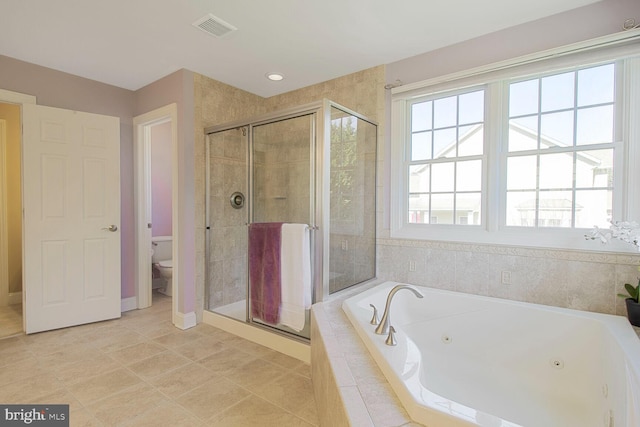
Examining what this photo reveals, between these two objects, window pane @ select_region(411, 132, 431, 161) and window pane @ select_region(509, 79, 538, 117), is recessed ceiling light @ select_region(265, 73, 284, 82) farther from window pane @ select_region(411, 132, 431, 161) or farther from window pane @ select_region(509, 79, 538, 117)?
window pane @ select_region(509, 79, 538, 117)

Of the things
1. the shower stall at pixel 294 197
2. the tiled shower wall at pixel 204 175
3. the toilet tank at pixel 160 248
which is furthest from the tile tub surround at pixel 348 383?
the toilet tank at pixel 160 248

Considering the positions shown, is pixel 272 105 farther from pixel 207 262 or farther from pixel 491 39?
pixel 491 39

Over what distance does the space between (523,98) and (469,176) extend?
2.14 ft

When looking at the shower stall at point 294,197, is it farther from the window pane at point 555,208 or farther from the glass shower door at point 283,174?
the window pane at point 555,208

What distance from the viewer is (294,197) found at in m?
2.50

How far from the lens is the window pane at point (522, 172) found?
2188 millimetres

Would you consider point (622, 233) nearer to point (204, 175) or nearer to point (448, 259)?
point (448, 259)

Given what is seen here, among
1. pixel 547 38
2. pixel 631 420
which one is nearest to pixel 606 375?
pixel 631 420

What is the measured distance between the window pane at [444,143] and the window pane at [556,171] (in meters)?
0.62

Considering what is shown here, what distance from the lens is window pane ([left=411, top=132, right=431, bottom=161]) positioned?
104 inches

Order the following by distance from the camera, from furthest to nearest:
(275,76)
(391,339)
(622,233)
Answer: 1. (275,76)
2. (622,233)
3. (391,339)

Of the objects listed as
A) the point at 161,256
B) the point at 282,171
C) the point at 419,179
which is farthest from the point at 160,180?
the point at 419,179

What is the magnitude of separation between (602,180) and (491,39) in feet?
4.06

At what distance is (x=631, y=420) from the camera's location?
3.22ft
